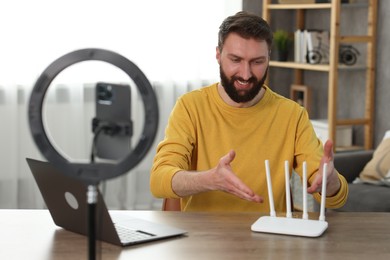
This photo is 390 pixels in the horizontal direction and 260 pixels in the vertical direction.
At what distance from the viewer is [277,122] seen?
7.73ft

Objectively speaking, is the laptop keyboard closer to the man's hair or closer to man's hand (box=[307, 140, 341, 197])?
man's hand (box=[307, 140, 341, 197])

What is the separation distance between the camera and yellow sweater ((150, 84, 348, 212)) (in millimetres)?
2262

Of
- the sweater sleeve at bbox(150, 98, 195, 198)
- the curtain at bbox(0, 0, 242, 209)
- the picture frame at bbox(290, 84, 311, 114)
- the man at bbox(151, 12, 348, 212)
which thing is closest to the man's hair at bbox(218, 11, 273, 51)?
the man at bbox(151, 12, 348, 212)

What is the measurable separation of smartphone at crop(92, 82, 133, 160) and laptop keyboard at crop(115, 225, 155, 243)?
30.4 inches

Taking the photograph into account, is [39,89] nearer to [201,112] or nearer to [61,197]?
[61,197]

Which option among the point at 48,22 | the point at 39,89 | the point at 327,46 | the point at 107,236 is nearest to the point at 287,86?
the point at 327,46

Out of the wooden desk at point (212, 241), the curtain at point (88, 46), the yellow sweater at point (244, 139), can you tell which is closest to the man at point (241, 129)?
the yellow sweater at point (244, 139)

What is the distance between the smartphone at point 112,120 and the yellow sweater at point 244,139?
1266 millimetres

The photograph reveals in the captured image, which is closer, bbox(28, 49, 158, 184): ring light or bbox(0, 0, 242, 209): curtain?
bbox(28, 49, 158, 184): ring light

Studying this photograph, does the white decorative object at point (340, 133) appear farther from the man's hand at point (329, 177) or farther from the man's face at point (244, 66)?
A: the man's hand at point (329, 177)

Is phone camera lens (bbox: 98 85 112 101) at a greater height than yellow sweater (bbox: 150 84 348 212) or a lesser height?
greater

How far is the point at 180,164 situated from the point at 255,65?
0.39 meters

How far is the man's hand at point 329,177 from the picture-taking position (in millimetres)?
1888

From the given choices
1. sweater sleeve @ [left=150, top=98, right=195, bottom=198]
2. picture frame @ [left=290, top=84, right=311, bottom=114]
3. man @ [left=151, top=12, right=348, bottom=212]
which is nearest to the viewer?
sweater sleeve @ [left=150, top=98, right=195, bottom=198]
